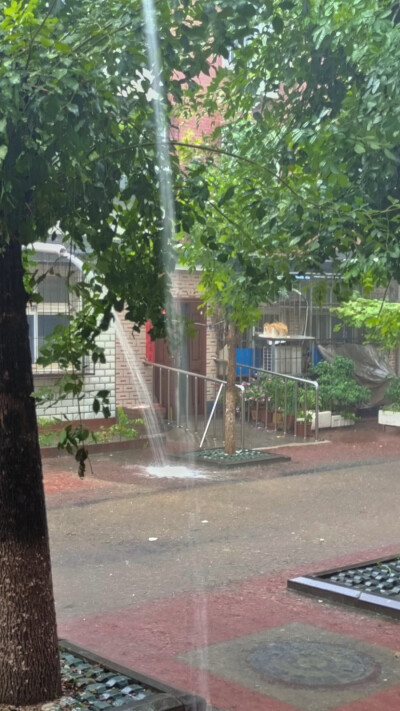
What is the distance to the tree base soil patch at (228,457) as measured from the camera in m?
14.2

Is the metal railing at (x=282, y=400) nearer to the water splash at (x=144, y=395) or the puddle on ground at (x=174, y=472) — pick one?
the water splash at (x=144, y=395)

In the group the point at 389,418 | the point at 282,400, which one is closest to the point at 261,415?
the point at 282,400

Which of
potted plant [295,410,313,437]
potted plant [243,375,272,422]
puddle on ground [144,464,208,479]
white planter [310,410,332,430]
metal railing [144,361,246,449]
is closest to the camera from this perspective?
puddle on ground [144,464,208,479]

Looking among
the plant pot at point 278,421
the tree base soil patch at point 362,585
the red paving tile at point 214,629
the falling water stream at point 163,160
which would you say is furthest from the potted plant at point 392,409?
the falling water stream at point 163,160

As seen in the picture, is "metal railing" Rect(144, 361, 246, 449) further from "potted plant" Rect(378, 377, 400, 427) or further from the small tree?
the small tree

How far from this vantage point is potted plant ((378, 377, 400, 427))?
1945 centimetres

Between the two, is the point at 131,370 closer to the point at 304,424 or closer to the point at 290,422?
the point at 290,422

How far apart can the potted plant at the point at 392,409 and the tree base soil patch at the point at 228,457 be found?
4.98 m

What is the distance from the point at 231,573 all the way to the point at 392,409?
39.5 ft

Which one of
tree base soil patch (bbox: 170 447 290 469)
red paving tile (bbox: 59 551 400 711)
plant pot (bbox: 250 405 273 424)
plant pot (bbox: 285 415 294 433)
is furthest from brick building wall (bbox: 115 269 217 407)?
red paving tile (bbox: 59 551 400 711)

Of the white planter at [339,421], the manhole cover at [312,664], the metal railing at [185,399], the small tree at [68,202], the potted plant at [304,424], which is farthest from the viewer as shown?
the white planter at [339,421]

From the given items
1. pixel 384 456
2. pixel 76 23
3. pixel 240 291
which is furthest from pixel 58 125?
pixel 384 456

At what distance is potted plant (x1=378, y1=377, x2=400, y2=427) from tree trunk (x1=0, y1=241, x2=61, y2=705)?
15.4 m

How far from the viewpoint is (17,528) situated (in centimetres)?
473
